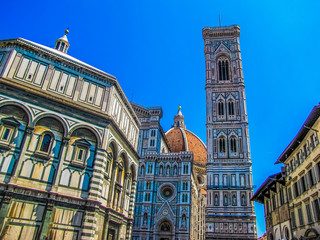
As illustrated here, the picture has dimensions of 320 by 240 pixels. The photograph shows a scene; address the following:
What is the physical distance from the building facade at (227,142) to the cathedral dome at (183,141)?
42.3 m

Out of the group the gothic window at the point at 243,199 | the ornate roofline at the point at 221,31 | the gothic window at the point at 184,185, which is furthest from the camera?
the ornate roofline at the point at 221,31

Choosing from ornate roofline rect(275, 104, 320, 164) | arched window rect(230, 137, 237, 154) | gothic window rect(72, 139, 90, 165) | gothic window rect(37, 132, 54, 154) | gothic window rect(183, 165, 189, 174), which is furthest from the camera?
gothic window rect(183, 165, 189, 174)

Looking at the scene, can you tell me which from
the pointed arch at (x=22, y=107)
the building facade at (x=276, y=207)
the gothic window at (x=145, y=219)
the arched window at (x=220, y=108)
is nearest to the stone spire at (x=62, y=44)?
the pointed arch at (x=22, y=107)

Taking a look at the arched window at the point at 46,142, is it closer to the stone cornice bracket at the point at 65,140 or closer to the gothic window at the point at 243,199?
the stone cornice bracket at the point at 65,140

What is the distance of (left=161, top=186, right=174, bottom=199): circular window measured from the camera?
48.8m

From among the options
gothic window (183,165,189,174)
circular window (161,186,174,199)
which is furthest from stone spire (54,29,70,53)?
circular window (161,186,174,199)

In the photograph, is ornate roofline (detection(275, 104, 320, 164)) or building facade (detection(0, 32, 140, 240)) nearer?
building facade (detection(0, 32, 140, 240))

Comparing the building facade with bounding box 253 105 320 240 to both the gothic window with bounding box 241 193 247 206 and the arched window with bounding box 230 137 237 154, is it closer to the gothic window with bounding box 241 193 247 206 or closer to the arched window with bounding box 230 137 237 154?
the gothic window with bounding box 241 193 247 206

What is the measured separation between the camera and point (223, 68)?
5681 cm

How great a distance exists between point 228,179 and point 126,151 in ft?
89.6

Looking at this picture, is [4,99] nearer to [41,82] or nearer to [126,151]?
[41,82]

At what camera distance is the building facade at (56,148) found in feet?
49.6

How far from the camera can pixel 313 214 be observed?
748 inches

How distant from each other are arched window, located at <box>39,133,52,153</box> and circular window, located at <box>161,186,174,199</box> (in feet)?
114
